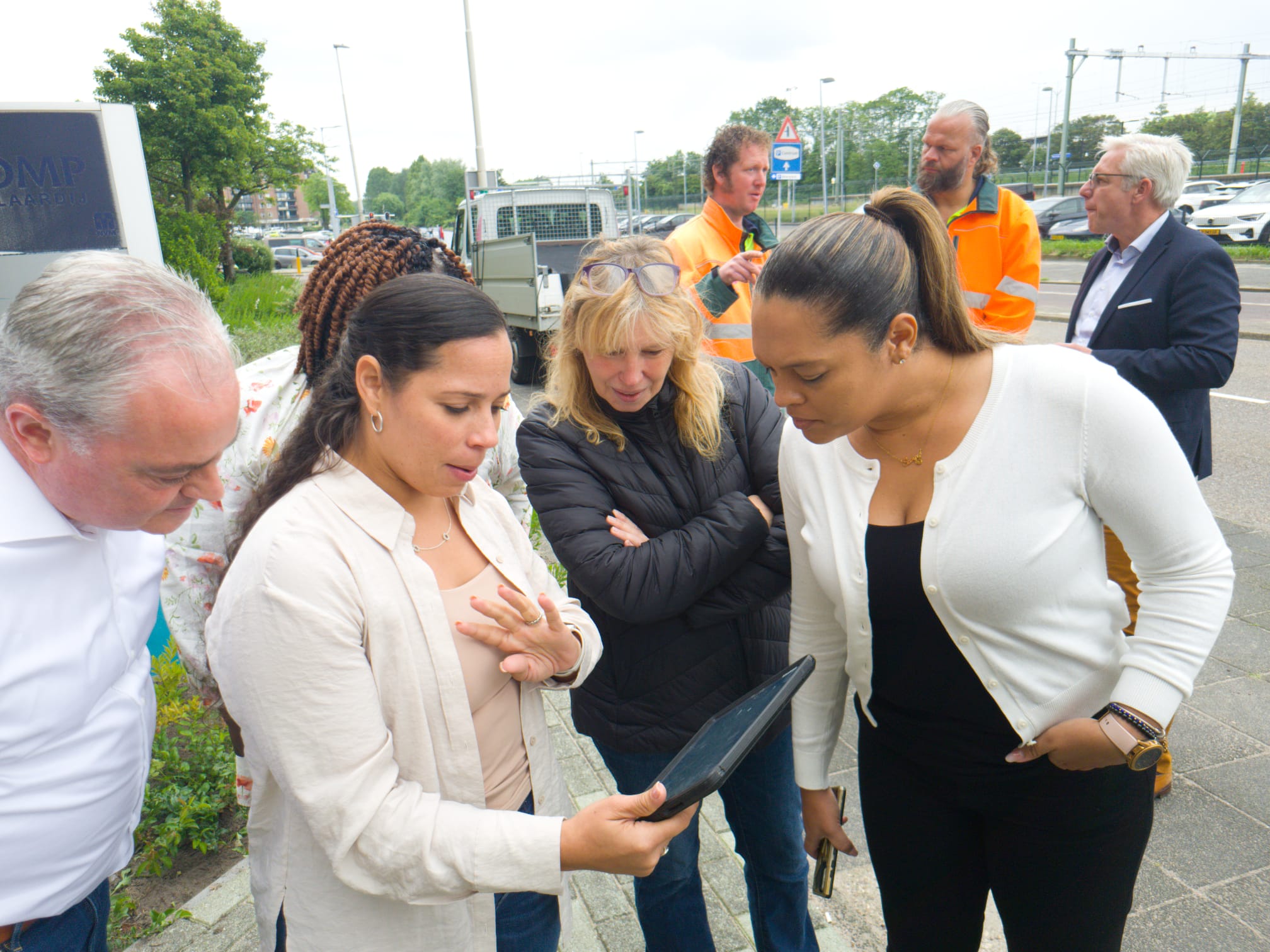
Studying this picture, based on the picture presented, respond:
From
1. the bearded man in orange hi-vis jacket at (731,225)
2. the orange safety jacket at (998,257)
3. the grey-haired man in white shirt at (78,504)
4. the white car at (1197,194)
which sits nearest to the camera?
the grey-haired man in white shirt at (78,504)

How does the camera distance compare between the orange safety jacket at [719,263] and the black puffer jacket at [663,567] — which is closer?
the black puffer jacket at [663,567]

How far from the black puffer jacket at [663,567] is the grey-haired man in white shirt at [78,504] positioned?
2.76 feet

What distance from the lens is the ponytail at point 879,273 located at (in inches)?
57.7

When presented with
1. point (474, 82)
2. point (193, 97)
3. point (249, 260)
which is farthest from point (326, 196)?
point (474, 82)

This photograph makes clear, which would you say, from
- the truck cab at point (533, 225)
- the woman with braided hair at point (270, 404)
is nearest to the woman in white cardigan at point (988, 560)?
the woman with braided hair at point (270, 404)

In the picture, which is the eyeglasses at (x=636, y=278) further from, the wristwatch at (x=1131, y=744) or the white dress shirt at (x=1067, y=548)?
the wristwatch at (x=1131, y=744)

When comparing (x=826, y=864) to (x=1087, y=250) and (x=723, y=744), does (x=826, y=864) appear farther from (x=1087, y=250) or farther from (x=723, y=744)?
(x=1087, y=250)

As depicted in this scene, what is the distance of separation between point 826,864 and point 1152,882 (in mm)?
1380

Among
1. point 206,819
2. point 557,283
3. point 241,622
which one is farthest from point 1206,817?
point 557,283

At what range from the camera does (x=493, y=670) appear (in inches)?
58.5

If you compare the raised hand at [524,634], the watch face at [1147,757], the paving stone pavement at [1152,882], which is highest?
the raised hand at [524,634]

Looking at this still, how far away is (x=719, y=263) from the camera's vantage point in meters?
4.09

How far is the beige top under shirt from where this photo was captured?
4.78 ft

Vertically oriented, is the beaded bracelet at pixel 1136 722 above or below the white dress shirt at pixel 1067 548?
below
